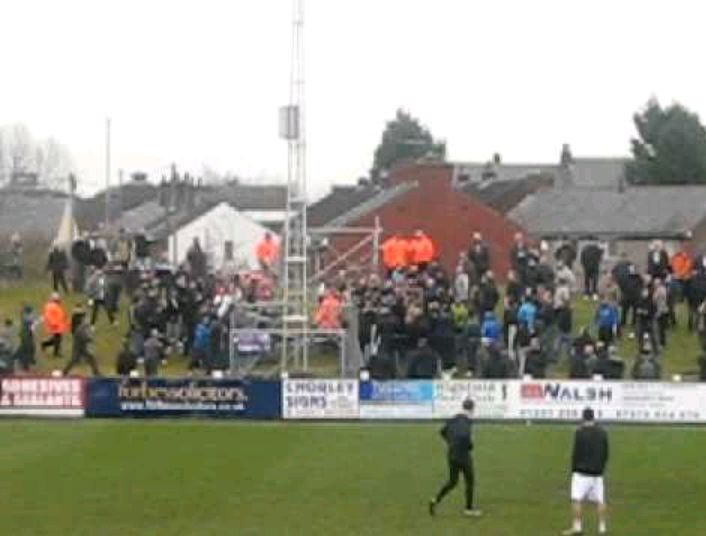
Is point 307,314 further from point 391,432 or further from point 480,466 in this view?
point 480,466

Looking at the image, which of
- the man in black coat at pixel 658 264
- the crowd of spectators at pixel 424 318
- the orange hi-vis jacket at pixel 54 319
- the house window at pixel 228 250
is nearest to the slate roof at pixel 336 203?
the house window at pixel 228 250

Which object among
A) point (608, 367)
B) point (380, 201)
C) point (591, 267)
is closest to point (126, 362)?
point (608, 367)

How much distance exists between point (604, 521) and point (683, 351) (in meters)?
25.9

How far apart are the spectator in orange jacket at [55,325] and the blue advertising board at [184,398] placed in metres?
5.00

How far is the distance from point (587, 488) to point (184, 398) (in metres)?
21.7

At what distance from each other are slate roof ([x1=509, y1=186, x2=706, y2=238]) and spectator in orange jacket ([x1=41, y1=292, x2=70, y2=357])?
44689 millimetres

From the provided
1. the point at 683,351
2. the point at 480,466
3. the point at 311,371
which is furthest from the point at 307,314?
the point at 480,466

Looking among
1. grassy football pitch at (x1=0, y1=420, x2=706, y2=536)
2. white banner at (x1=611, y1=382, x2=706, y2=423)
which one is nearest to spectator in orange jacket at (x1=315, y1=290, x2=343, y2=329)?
grassy football pitch at (x1=0, y1=420, x2=706, y2=536)

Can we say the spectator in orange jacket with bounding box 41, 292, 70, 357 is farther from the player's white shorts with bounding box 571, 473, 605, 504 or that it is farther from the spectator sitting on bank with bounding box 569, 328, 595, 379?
the player's white shorts with bounding box 571, 473, 605, 504

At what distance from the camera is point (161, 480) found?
31.5 metres

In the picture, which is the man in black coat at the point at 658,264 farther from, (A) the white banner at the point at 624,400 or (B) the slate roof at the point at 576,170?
(B) the slate roof at the point at 576,170

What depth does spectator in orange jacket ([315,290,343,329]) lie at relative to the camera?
47875mm

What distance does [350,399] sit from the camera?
4497 centimetres

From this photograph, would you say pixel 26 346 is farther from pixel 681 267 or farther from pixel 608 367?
pixel 681 267
